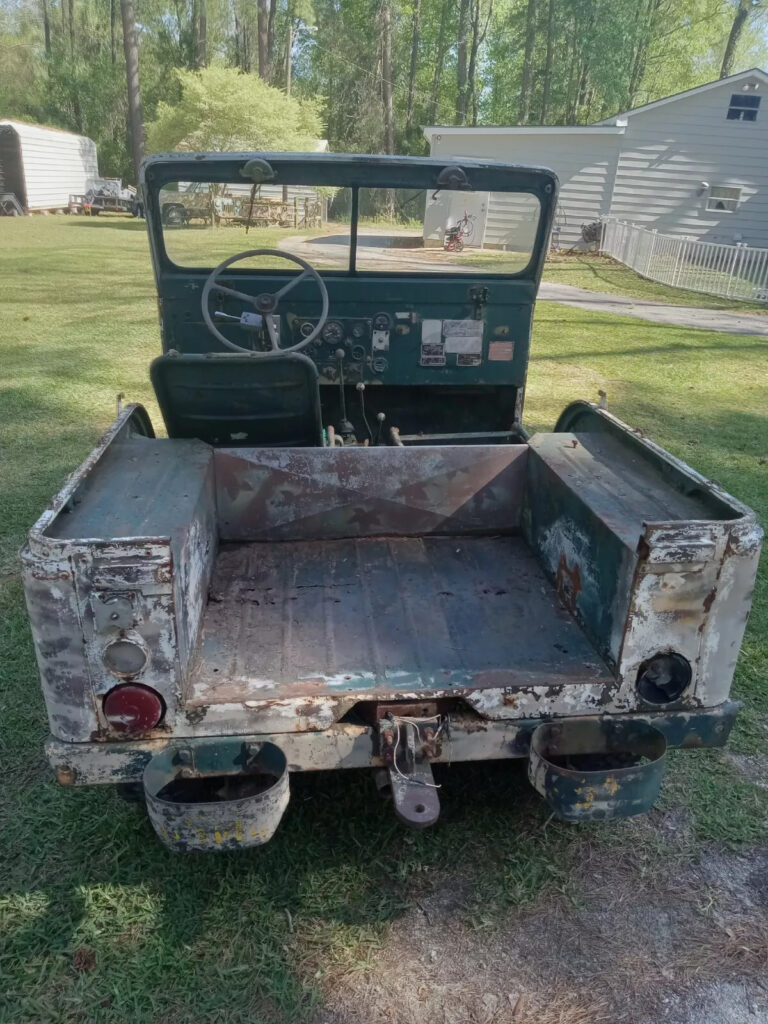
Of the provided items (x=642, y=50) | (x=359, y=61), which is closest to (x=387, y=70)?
(x=359, y=61)

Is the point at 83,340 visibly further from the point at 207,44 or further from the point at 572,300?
the point at 207,44

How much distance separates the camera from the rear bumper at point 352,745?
2.15m

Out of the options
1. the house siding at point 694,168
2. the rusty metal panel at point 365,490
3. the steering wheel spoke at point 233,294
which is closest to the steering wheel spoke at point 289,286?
the steering wheel spoke at point 233,294

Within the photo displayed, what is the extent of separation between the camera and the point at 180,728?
7.17 feet

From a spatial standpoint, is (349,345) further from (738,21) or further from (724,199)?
(738,21)

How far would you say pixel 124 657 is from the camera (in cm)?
208

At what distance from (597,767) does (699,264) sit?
1760 cm

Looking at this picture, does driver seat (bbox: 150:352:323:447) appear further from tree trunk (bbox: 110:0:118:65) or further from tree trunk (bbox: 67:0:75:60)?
tree trunk (bbox: 67:0:75:60)

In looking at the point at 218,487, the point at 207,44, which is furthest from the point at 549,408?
the point at 207,44

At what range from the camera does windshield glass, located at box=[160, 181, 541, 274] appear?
407cm

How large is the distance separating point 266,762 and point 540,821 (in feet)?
3.54

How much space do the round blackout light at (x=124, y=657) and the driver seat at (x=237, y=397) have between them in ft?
4.64

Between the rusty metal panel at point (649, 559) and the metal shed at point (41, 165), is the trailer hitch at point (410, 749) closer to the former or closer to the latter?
the rusty metal panel at point (649, 559)

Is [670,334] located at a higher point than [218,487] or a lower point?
lower
